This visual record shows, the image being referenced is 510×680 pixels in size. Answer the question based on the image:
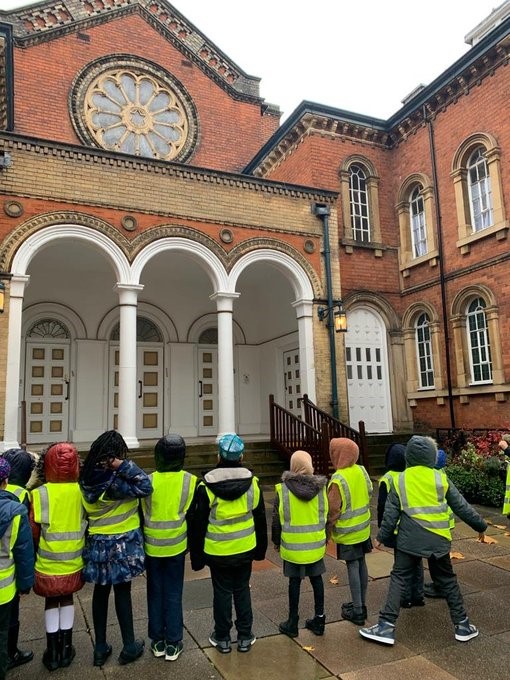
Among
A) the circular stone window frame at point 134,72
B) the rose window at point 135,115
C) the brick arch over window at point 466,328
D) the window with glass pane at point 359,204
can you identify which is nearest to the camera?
the brick arch over window at point 466,328

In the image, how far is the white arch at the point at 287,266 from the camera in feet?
40.8

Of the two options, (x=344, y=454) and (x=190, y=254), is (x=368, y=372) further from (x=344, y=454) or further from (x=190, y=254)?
(x=344, y=454)

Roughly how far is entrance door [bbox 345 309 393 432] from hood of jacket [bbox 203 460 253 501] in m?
11.1

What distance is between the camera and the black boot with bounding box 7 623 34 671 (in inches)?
150

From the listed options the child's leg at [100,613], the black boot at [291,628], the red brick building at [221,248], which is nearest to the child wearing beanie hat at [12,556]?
the child's leg at [100,613]

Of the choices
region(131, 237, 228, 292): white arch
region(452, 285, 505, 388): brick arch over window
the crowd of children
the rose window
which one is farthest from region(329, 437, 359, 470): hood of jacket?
the rose window

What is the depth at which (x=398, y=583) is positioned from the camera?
13.4ft

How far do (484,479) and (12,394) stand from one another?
8567mm

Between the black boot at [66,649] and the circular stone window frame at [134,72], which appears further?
the circular stone window frame at [134,72]

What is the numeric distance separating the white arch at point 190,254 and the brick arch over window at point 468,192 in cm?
651

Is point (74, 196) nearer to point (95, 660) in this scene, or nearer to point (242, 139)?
point (95, 660)

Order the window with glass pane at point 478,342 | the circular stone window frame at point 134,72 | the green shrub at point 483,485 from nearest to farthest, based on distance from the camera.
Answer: the green shrub at point 483,485, the window with glass pane at point 478,342, the circular stone window frame at point 134,72

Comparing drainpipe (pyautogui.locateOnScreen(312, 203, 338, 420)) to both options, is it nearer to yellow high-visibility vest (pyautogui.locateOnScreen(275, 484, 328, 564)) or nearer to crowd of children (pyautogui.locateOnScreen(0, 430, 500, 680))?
crowd of children (pyautogui.locateOnScreen(0, 430, 500, 680))

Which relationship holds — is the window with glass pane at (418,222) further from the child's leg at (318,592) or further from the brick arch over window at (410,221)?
the child's leg at (318,592)
